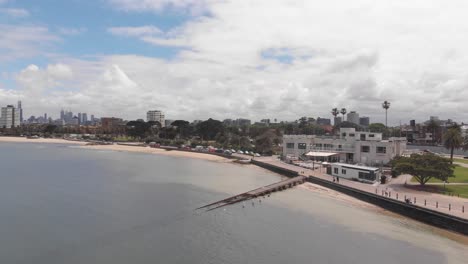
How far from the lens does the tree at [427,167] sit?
131 ft

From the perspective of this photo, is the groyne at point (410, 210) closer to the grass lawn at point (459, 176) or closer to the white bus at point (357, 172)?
the white bus at point (357, 172)

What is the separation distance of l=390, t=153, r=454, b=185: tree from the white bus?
504cm

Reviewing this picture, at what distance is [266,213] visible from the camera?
3722cm

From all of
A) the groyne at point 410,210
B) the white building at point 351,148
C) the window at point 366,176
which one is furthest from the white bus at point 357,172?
the white building at point 351,148

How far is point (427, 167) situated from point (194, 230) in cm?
2880

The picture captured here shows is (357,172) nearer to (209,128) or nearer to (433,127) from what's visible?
(433,127)

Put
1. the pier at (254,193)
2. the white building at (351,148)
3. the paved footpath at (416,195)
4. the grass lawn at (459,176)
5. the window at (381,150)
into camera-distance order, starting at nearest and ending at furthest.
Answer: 1. the paved footpath at (416,195)
2. the pier at (254,193)
3. the grass lawn at (459,176)
4. the window at (381,150)
5. the white building at (351,148)

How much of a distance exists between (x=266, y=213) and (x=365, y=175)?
62.8ft

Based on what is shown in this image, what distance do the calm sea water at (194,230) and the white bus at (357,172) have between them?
27.1ft

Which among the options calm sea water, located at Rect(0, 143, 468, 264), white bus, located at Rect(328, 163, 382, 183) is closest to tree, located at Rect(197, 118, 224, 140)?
calm sea water, located at Rect(0, 143, 468, 264)

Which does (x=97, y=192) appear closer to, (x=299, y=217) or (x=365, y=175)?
(x=299, y=217)

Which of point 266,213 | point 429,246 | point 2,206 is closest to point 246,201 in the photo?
point 266,213

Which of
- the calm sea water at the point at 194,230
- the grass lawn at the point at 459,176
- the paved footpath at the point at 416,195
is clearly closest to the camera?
the calm sea water at the point at 194,230

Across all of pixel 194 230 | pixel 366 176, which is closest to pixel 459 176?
pixel 366 176
